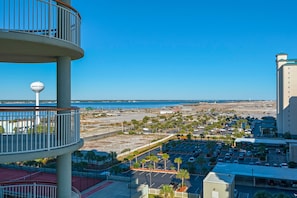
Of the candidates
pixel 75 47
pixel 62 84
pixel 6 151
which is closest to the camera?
pixel 6 151

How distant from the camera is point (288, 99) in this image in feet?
220

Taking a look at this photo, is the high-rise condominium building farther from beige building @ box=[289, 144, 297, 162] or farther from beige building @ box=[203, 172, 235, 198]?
beige building @ box=[289, 144, 297, 162]

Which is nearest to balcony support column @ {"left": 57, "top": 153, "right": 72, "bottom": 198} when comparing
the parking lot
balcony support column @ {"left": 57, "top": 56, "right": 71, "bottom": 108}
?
balcony support column @ {"left": 57, "top": 56, "right": 71, "bottom": 108}

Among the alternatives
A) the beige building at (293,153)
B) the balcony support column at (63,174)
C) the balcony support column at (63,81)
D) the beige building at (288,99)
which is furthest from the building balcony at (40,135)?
the beige building at (288,99)

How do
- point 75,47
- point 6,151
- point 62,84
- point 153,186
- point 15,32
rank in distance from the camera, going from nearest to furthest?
point 15,32 → point 6,151 → point 75,47 → point 62,84 → point 153,186

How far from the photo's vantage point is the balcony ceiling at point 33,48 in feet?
18.9

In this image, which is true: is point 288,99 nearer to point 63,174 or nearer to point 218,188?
point 218,188

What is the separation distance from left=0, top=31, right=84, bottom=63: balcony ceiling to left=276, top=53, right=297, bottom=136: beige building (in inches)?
2678

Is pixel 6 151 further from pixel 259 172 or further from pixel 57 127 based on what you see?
pixel 259 172

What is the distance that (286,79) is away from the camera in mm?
68000

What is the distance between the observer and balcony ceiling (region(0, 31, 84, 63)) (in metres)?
5.75

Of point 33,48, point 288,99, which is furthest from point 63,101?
point 288,99

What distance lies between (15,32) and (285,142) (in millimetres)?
60045

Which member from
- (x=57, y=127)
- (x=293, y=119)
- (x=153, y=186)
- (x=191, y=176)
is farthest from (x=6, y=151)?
(x=293, y=119)
